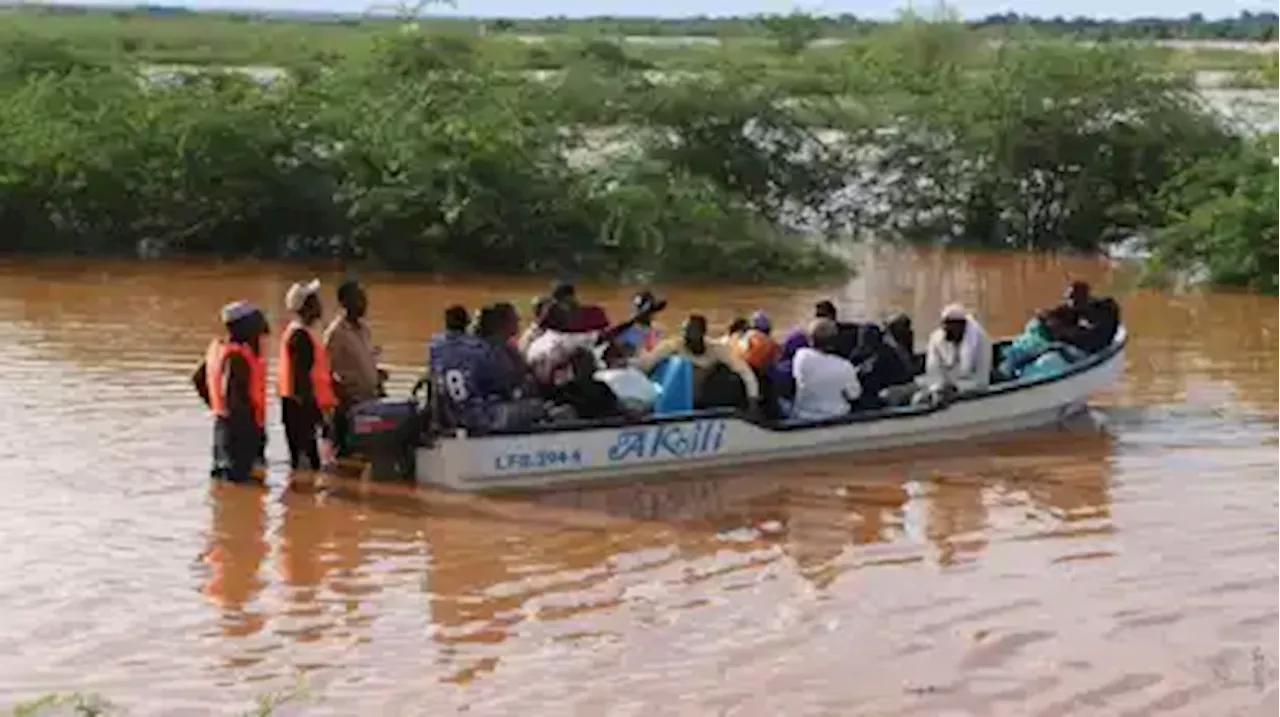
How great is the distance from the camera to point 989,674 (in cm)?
925

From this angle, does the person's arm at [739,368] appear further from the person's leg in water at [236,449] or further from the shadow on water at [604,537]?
the person's leg in water at [236,449]

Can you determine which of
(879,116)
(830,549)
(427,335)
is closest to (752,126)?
(879,116)

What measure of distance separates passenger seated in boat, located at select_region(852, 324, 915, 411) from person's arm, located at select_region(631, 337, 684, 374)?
5.64 ft

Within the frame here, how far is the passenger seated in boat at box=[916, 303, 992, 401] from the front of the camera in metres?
15.2

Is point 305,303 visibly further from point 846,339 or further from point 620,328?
point 846,339

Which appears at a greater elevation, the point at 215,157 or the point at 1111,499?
the point at 215,157

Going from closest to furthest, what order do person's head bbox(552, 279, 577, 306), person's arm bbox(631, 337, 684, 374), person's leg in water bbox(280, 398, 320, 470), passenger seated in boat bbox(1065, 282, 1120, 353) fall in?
person's leg in water bbox(280, 398, 320, 470) < person's arm bbox(631, 337, 684, 374) < person's head bbox(552, 279, 577, 306) < passenger seated in boat bbox(1065, 282, 1120, 353)

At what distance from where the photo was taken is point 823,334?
14.5 m

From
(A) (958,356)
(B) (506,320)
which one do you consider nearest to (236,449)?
(B) (506,320)

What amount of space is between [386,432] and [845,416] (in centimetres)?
329

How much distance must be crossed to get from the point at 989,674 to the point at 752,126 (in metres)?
20.9

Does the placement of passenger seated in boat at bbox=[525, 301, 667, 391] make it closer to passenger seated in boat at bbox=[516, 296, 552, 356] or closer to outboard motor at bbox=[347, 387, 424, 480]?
passenger seated in boat at bbox=[516, 296, 552, 356]

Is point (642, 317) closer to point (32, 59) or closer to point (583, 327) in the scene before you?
point (583, 327)

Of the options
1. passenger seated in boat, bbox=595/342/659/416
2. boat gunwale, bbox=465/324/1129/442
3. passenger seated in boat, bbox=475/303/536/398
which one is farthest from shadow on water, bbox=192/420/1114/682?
passenger seated in boat, bbox=475/303/536/398
